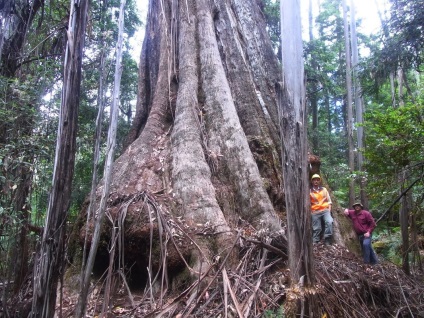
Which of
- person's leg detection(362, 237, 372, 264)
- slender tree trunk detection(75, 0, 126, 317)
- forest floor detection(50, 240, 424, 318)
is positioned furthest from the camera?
person's leg detection(362, 237, 372, 264)

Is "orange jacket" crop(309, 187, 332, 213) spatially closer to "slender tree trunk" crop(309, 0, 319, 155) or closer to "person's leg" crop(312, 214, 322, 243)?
"person's leg" crop(312, 214, 322, 243)

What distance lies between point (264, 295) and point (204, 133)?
304 cm

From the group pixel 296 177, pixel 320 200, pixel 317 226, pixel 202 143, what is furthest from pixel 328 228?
pixel 296 177

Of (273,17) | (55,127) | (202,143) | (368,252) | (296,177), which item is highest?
(273,17)

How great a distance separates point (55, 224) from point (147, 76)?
5840 mm

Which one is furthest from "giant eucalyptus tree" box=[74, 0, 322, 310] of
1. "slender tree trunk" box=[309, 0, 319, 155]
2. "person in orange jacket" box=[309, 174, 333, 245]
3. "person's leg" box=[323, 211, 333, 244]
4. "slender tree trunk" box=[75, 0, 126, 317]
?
"slender tree trunk" box=[309, 0, 319, 155]

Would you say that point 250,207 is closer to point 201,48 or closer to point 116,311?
point 116,311

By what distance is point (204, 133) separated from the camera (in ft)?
19.7

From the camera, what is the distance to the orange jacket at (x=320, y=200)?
6.09 meters

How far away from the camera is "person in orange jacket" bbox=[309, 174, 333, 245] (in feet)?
19.7

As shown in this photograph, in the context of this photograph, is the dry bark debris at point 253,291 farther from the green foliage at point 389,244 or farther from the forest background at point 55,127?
the green foliage at point 389,244

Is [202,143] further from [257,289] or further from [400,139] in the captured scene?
[400,139]

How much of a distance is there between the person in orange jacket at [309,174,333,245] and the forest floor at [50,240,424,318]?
132cm

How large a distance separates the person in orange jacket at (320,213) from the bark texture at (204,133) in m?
0.68
